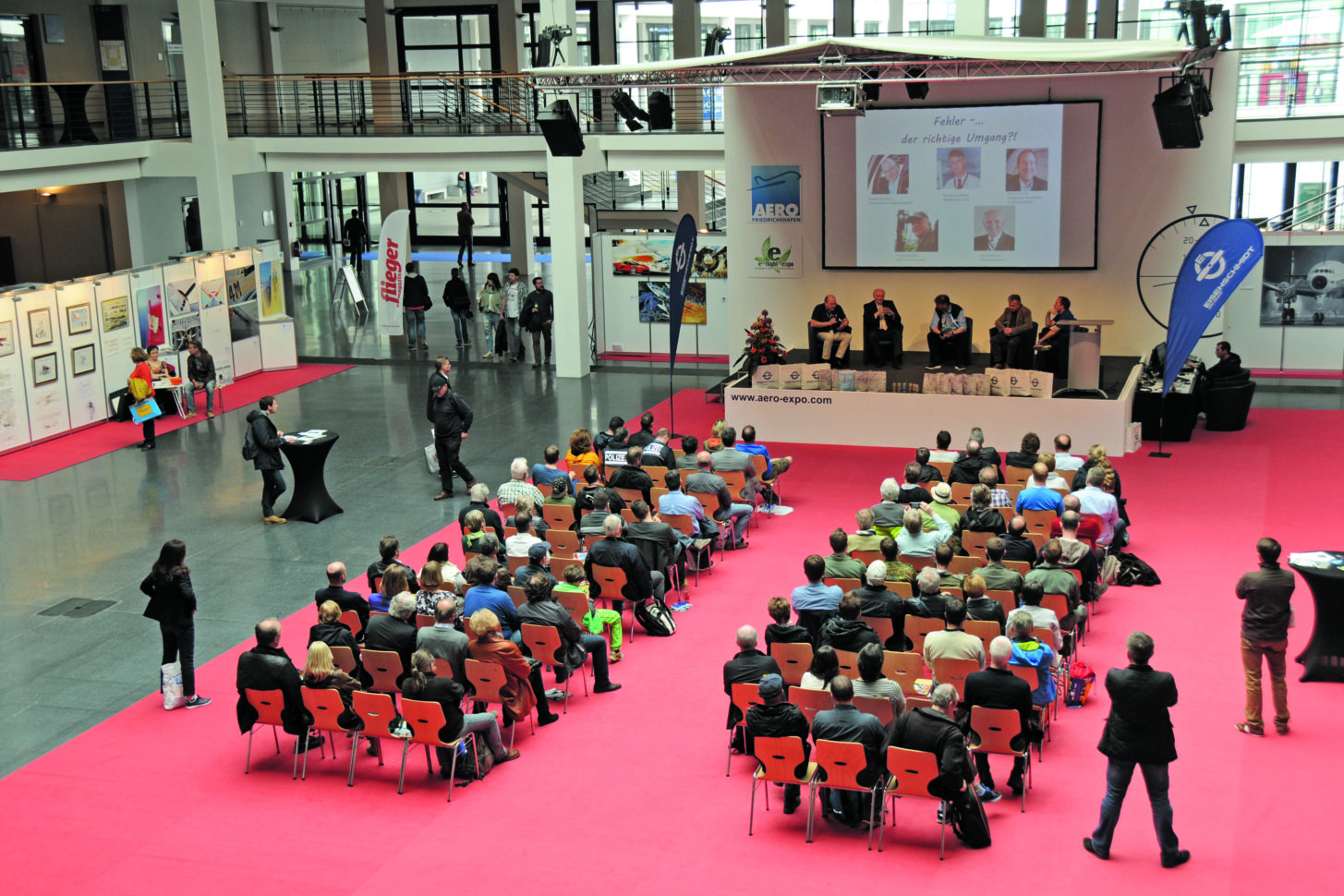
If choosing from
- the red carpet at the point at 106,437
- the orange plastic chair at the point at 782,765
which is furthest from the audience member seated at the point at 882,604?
the red carpet at the point at 106,437

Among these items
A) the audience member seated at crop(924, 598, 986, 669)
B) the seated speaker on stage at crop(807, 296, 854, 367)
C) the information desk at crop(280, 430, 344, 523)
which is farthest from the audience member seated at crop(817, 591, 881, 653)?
the seated speaker on stage at crop(807, 296, 854, 367)

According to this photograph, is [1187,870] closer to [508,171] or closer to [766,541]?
[766,541]

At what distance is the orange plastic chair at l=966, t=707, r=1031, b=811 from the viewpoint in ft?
23.6

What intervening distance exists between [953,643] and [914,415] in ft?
26.5

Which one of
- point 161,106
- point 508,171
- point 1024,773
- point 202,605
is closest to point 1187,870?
point 1024,773

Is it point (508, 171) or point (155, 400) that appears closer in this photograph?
point (155, 400)

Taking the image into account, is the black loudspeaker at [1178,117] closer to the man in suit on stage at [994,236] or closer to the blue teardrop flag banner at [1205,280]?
the blue teardrop flag banner at [1205,280]

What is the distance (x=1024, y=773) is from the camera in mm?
7574

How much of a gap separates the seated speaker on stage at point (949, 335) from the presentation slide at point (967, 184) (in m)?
1.11

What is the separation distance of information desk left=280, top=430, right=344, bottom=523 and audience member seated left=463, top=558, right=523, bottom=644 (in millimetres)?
5025

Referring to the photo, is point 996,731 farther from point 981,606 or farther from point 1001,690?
point 981,606

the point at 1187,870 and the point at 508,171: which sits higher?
the point at 508,171

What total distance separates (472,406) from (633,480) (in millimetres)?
7088

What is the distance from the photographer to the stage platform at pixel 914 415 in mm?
15016
